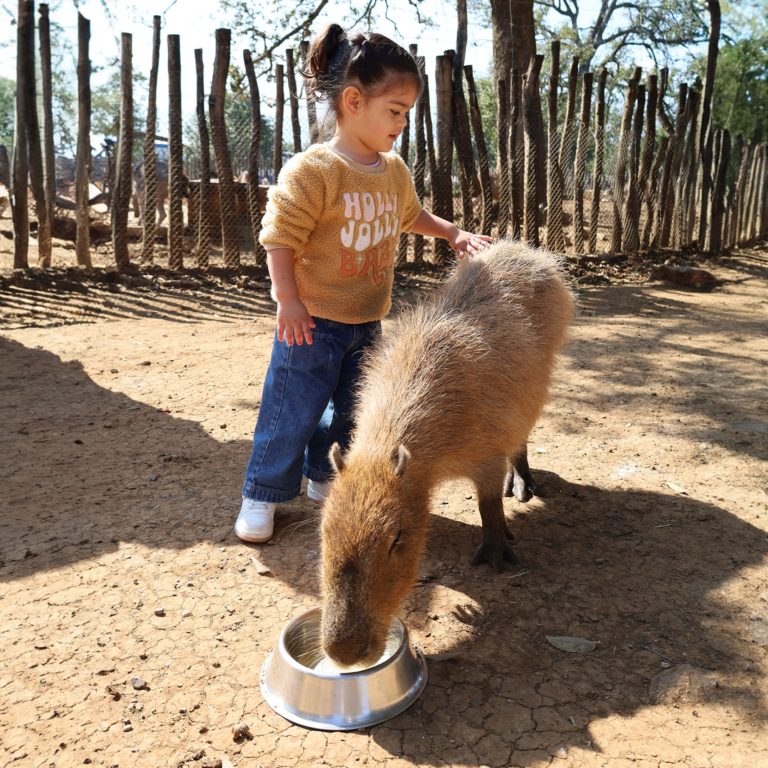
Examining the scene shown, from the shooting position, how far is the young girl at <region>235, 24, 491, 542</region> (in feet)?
8.46

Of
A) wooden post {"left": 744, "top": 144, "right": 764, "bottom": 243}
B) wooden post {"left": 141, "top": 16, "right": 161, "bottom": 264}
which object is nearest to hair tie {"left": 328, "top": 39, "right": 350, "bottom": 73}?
wooden post {"left": 141, "top": 16, "right": 161, "bottom": 264}

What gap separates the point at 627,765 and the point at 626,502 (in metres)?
1.53

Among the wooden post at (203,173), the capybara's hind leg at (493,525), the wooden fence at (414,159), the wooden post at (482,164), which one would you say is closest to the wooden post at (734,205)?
the wooden fence at (414,159)

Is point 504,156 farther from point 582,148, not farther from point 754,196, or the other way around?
point 754,196

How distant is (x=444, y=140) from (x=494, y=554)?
6976 mm

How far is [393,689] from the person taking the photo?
1.99 meters

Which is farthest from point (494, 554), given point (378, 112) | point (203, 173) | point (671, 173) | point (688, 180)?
point (688, 180)

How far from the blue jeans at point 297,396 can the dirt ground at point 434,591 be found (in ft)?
0.84

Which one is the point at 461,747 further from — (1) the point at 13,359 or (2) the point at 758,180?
(2) the point at 758,180

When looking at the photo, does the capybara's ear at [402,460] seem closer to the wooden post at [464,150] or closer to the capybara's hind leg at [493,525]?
the capybara's hind leg at [493,525]

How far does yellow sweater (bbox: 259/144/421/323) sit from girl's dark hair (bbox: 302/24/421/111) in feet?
0.75

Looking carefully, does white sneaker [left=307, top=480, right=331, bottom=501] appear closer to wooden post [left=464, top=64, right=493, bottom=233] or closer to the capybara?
the capybara

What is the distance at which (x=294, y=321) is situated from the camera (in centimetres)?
258

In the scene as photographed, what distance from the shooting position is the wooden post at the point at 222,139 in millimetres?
7910
